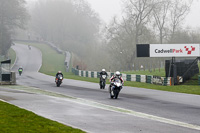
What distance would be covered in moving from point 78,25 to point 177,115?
9272 cm

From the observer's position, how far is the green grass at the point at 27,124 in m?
9.35

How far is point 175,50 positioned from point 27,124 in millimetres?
23336

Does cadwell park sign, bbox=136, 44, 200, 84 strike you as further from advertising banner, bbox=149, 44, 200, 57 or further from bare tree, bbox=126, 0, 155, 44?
bare tree, bbox=126, 0, 155, 44

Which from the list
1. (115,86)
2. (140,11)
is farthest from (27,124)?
(140,11)

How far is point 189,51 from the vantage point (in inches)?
1251

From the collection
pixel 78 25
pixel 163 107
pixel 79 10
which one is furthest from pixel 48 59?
pixel 163 107

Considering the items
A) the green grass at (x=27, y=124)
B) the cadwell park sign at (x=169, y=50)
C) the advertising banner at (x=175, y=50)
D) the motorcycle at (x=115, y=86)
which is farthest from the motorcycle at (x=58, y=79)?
the green grass at (x=27, y=124)

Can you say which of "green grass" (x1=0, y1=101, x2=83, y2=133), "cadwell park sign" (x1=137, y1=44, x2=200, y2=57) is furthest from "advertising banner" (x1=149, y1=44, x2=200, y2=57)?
"green grass" (x1=0, y1=101, x2=83, y2=133)

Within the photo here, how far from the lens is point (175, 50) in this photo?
3188 cm

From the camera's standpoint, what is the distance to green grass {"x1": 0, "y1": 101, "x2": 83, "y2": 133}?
30.7 ft

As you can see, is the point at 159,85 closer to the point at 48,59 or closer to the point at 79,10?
the point at 48,59

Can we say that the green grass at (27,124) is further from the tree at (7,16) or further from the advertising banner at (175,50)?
the tree at (7,16)

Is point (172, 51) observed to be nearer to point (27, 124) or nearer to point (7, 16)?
point (27, 124)

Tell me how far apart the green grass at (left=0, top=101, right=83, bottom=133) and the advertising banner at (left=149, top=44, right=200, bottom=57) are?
2060 cm
